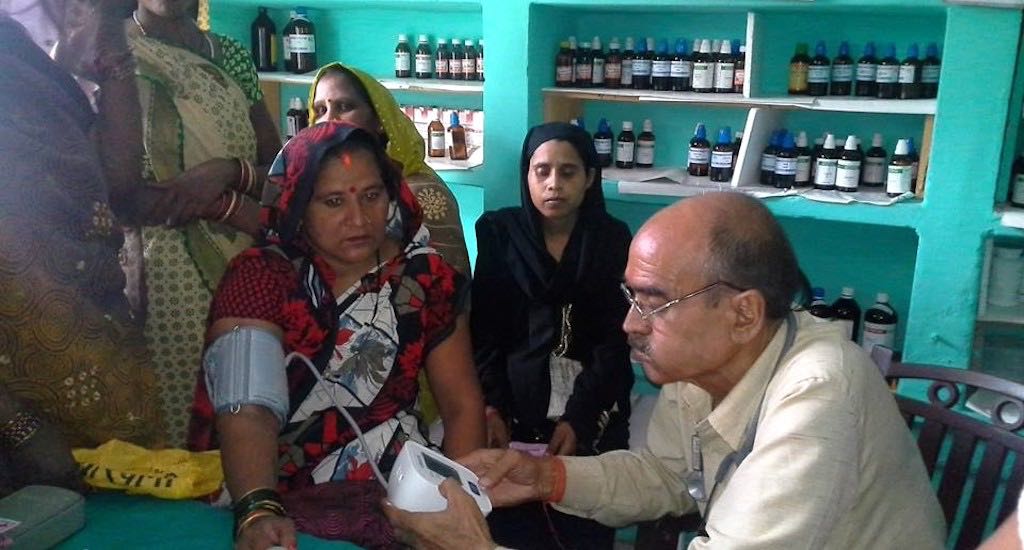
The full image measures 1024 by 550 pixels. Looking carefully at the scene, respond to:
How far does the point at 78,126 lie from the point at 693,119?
206cm

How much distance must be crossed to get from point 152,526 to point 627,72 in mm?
2147

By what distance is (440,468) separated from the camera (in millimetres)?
1290

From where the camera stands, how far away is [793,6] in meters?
2.40

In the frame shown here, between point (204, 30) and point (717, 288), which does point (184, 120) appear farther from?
point (717, 288)

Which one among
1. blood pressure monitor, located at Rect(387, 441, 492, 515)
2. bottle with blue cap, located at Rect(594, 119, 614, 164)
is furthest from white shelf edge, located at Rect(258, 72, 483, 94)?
blood pressure monitor, located at Rect(387, 441, 492, 515)

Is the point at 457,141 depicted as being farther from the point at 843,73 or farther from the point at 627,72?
the point at 843,73

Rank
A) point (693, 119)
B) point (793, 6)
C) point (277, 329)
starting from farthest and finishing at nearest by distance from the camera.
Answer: point (693, 119) < point (793, 6) < point (277, 329)

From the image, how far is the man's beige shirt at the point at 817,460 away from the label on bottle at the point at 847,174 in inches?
54.5

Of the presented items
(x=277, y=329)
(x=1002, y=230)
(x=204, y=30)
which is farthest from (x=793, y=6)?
(x=277, y=329)

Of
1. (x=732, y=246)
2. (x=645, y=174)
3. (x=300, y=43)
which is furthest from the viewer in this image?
(x=300, y=43)

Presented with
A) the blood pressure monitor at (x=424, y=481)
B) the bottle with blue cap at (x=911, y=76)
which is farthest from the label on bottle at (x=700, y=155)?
the blood pressure monitor at (x=424, y=481)

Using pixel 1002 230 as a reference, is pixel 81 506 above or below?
below

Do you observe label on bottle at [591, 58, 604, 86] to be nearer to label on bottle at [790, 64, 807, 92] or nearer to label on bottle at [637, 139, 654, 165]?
label on bottle at [637, 139, 654, 165]

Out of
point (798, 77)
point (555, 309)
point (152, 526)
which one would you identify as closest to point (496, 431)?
point (555, 309)
